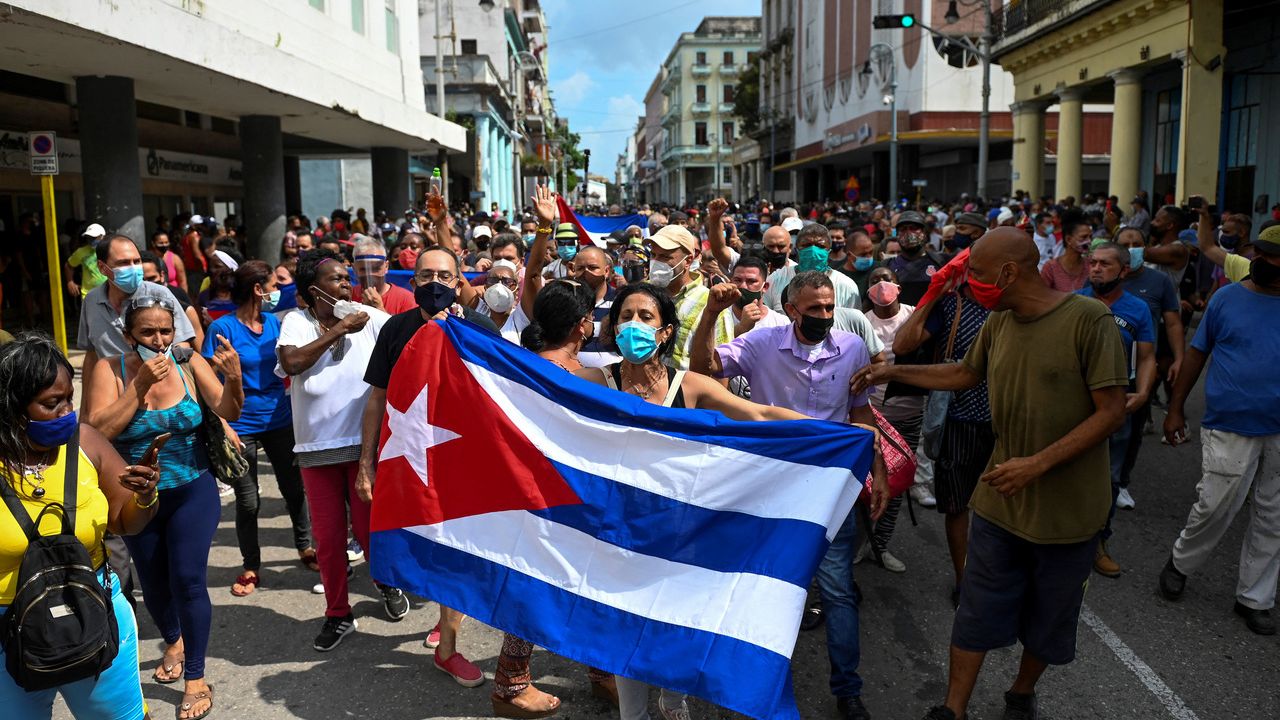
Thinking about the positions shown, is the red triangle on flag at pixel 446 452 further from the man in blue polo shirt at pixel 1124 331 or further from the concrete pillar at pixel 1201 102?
the concrete pillar at pixel 1201 102

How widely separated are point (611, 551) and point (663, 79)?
137387 millimetres

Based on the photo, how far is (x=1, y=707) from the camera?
2949 millimetres

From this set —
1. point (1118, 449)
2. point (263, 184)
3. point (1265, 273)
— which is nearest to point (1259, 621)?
point (1118, 449)

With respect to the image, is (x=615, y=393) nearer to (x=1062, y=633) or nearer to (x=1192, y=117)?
(x=1062, y=633)

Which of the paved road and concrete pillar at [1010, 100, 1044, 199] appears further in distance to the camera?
concrete pillar at [1010, 100, 1044, 199]

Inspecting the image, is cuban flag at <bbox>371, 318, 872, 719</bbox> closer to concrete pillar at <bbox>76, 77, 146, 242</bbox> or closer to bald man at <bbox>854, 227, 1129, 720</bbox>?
bald man at <bbox>854, 227, 1129, 720</bbox>

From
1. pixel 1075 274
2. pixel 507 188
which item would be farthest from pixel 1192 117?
pixel 507 188

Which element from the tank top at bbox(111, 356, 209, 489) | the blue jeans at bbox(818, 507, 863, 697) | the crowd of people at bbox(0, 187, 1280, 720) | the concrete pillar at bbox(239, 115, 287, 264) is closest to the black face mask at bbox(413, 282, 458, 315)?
the crowd of people at bbox(0, 187, 1280, 720)

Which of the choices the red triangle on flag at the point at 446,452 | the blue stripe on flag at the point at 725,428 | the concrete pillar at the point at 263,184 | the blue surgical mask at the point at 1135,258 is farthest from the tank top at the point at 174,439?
the concrete pillar at the point at 263,184

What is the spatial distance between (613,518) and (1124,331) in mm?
3489

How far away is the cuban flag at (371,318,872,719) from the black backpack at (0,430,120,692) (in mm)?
1313

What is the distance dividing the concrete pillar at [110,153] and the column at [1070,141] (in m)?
18.7

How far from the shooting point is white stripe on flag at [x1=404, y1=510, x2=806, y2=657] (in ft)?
11.3

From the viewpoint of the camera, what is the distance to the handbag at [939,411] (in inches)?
206
